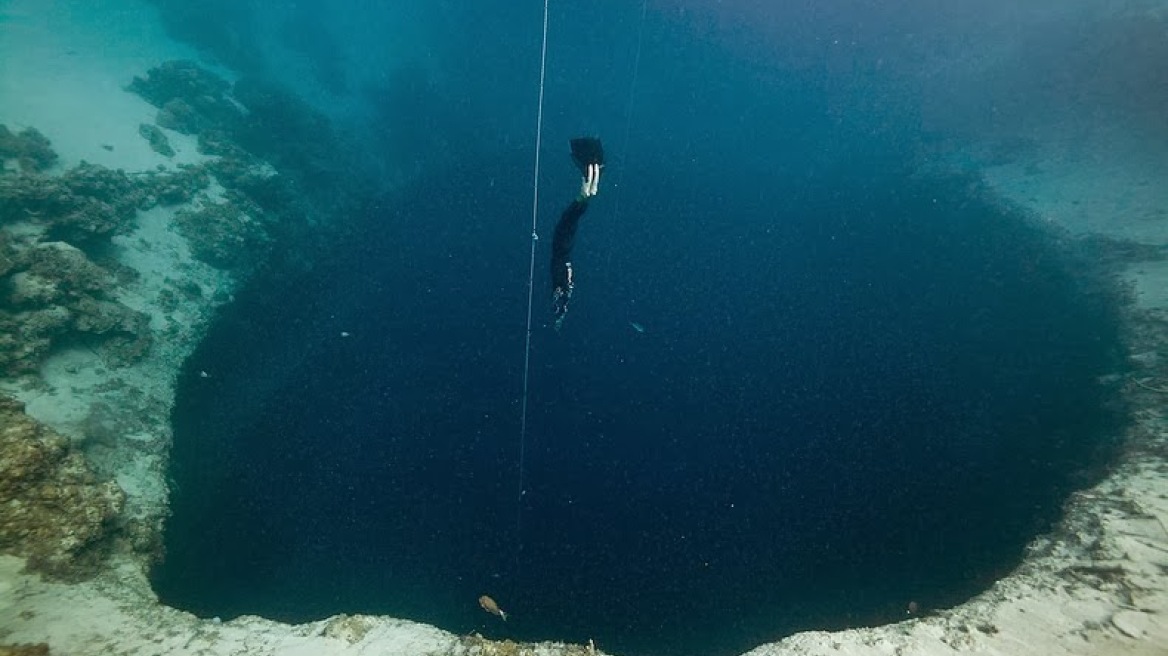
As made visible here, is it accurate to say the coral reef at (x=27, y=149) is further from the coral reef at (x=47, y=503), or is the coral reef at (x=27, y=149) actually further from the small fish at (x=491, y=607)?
the small fish at (x=491, y=607)

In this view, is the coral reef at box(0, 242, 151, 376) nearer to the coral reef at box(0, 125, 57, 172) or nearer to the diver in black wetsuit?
the coral reef at box(0, 125, 57, 172)

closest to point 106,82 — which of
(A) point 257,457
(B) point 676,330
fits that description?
(A) point 257,457

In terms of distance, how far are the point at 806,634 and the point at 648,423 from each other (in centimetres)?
444

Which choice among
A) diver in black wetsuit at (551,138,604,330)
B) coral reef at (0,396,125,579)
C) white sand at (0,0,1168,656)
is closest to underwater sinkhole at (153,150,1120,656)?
white sand at (0,0,1168,656)

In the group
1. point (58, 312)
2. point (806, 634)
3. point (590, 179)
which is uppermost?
point (590, 179)

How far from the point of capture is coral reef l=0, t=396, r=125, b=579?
16.1 feet

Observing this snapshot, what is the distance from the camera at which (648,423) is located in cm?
856

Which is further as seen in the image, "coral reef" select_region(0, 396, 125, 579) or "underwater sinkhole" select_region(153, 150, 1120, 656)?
"underwater sinkhole" select_region(153, 150, 1120, 656)

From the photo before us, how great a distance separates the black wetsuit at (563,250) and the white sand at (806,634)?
3819mm

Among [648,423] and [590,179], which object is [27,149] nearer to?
[590,179]

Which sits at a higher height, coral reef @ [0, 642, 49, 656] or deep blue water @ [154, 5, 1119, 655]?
deep blue water @ [154, 5, 1119, 655]

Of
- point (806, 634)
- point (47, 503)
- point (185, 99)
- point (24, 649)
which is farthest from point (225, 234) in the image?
point (806, 634)

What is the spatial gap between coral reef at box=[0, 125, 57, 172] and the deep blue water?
6.79 m

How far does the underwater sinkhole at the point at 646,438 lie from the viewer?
20.0 ft
